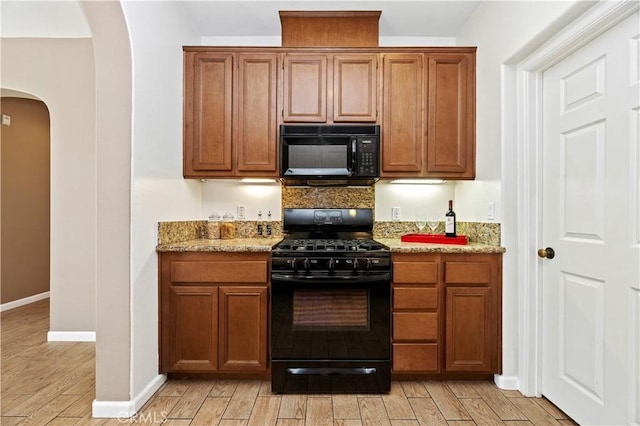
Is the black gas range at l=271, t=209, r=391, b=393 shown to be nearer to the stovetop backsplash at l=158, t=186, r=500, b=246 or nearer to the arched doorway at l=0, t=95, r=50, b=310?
the stovetop backsplash at l=158, t=186, r=500, b=246

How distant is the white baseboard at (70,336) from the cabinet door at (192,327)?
1.31 m

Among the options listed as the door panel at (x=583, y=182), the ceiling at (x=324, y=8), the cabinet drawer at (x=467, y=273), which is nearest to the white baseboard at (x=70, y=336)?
the ceiling at (x=324, y=8)

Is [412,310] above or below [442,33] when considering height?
below

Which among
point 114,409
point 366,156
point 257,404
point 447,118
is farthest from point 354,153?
point 114,409

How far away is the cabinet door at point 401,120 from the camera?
2.78 m

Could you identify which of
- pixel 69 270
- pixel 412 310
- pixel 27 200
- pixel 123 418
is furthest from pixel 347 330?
pixel 27 200

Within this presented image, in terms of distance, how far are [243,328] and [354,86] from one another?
1.99 meters

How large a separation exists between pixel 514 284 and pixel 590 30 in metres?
1.51

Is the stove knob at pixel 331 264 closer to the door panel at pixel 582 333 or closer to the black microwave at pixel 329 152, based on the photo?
the black microwave at pixel 329 152

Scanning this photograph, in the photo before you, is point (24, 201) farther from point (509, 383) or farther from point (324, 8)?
point (509, 383)

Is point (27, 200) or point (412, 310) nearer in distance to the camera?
point (412, 310)

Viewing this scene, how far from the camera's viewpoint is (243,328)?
239 cm

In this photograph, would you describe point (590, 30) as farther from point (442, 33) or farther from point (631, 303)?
point (442, 33)

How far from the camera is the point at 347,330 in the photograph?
235cm
